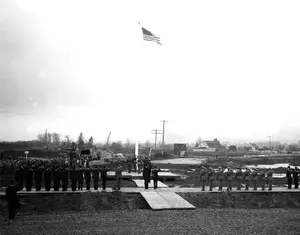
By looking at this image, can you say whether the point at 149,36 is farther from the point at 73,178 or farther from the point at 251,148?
the point at 251,148

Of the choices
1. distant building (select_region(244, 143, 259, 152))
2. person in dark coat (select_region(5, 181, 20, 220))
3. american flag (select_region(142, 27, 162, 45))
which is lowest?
distant building (select_region(244, 143, 259, 152))

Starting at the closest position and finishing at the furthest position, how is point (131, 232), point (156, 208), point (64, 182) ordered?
point (131, 232) < point (156, 208) < point (64, 182)

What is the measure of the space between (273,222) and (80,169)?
10933 millimetres

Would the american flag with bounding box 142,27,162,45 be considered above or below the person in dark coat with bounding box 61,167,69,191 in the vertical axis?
above

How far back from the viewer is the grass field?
11.3 metres

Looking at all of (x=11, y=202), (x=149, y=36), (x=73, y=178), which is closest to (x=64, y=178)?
(x=73, y=178)

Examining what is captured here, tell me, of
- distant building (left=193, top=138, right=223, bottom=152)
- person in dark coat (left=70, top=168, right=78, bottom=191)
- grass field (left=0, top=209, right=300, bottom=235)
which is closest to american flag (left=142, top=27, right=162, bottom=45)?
person in dark coat (left=70, top=168, right=78, bottom=191)

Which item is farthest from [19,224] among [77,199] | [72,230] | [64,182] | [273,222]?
[273,222]

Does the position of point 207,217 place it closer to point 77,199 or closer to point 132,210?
point 132,210

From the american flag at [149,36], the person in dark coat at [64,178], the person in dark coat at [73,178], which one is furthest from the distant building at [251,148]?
the person in dark coat at [64,178]

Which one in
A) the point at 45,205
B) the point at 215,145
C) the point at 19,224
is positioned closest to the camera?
the point at 19,224

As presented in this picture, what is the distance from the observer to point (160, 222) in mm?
12477

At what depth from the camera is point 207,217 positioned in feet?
44.5

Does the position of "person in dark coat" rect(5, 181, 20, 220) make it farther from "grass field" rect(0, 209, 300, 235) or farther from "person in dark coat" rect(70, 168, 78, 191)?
"person in dark coat" rect(70, 168, 78, 191)
